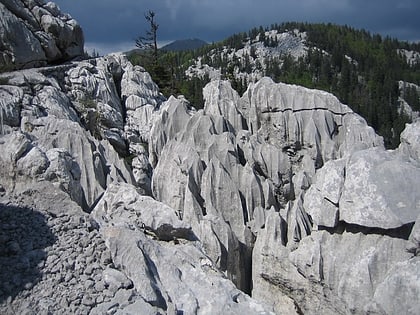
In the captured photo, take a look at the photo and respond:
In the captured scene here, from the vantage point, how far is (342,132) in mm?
19109

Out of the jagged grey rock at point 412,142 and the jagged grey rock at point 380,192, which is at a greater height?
the jagged grey rock at point 412,142

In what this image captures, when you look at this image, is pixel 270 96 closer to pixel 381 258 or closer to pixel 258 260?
pixel 258 260

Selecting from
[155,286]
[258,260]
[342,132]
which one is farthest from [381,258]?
[342,132]

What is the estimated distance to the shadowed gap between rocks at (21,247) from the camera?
691cm

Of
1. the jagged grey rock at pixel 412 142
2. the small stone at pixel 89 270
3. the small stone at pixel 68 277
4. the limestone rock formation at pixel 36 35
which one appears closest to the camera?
the small stone at pixel 68 277

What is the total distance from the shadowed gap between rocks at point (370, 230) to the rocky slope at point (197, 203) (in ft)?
0.10

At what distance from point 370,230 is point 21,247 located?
7957 mm

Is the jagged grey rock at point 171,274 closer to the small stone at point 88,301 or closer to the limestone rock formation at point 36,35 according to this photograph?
the small stone at point 88,301

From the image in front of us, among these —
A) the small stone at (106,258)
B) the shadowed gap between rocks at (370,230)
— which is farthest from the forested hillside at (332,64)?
the small stone at (106,258)

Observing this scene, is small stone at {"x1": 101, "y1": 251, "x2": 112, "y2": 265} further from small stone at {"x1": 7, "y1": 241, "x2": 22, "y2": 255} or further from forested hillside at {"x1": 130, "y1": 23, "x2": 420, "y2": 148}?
forested hillside at {"x1": 130, "y1": 23, "x2": 420, "y2": 148}

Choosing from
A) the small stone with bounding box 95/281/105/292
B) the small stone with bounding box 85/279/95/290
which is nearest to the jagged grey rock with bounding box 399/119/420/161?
the small stone with bounding box 95/281/105/292

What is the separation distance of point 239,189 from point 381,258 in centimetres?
658

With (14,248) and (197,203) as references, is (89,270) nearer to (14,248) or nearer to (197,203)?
(14,248)

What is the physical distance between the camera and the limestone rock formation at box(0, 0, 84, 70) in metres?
18.8
